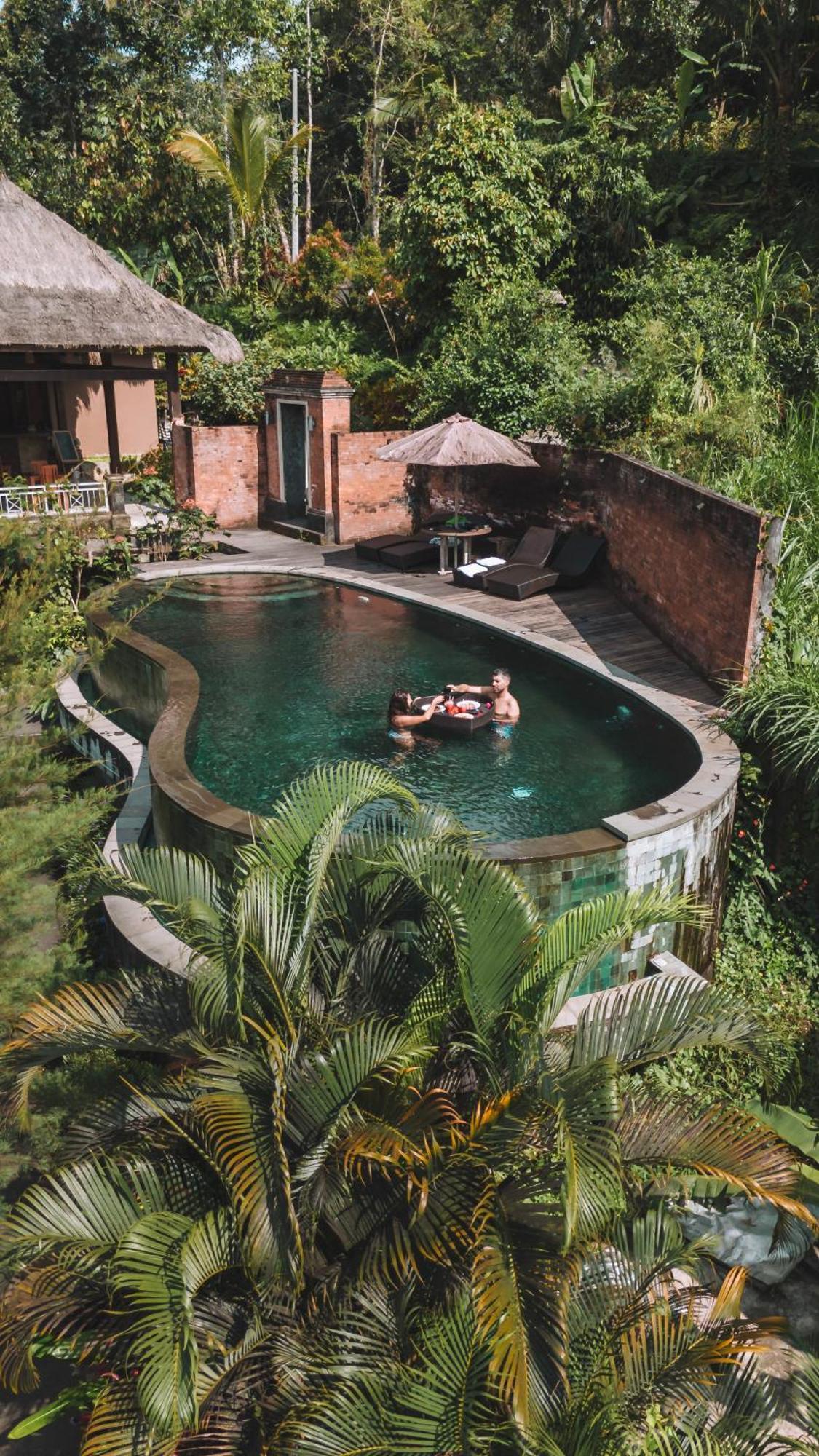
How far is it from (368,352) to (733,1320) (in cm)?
2104

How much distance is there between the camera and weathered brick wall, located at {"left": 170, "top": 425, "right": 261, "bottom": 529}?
1894 cm

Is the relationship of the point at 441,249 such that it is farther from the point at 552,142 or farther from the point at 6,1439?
the point at 6,1439

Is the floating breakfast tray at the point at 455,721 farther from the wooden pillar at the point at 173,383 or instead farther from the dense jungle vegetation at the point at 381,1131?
the wooden pillar at the point at 173,383

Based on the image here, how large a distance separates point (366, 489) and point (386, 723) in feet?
28.3

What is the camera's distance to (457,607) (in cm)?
1388

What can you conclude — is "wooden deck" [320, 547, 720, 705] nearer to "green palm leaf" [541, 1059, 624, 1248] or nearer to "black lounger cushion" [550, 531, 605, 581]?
"black lounger cushion" [550, 531, 605, 581]

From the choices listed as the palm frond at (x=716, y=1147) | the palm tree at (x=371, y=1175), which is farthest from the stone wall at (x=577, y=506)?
the palm frond at (x=716, y=1147)

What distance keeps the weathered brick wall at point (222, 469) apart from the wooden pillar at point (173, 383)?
11.8 inches

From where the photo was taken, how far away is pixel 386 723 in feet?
33.7

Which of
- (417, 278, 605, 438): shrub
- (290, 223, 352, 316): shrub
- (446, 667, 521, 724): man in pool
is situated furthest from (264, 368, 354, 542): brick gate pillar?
(446, 667, 521, 724): man in pool

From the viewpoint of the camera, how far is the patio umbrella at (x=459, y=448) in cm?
1480

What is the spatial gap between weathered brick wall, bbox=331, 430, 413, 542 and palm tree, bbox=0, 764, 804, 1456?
43.5 ft

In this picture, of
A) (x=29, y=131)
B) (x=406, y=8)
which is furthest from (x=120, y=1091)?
(x=406, y=8)

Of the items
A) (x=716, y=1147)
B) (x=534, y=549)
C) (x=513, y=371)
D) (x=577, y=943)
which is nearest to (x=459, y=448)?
(x=534, y=549)
